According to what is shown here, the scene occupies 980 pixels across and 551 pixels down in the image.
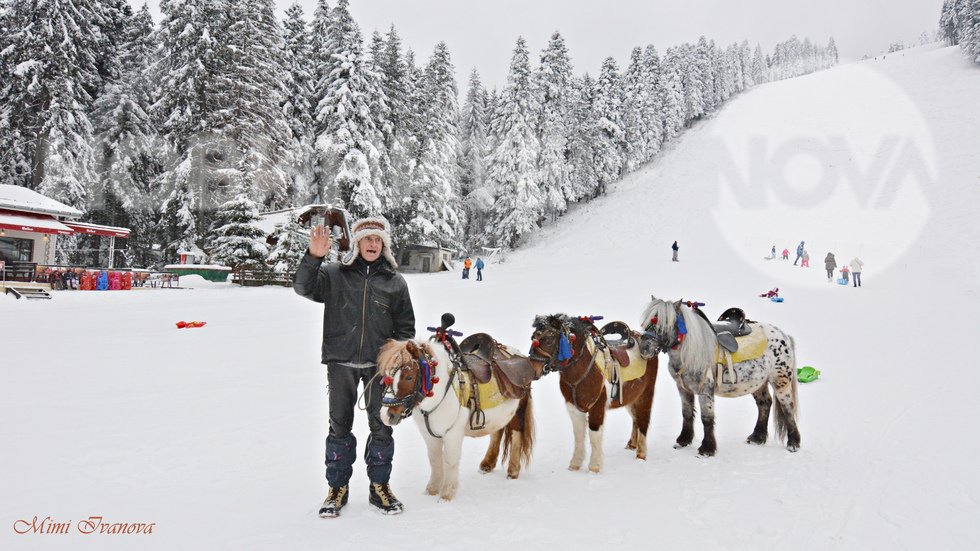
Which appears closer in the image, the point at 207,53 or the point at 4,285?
the point at 4,285

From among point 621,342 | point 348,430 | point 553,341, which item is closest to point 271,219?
point 621,342

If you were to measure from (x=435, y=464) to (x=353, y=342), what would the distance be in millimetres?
1277

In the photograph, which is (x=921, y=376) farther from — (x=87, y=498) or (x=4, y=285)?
(x=4, y=285)

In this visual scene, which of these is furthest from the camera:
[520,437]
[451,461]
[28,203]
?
[28,203]

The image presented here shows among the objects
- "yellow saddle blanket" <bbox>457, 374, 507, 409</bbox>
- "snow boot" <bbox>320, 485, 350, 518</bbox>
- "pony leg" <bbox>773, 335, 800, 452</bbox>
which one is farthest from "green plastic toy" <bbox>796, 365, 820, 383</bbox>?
"snow boot" <bbox>320, 485, 350, 518</bbox>

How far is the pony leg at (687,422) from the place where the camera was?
564 centimetres

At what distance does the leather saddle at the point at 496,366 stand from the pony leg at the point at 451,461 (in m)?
0.50

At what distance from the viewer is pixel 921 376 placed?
A: 9.20 meters

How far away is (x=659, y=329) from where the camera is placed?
521 centimetres

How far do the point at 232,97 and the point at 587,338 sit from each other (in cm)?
2711

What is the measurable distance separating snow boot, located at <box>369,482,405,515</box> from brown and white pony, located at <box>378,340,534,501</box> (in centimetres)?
43

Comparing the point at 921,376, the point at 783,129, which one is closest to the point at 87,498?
the point at 921,376

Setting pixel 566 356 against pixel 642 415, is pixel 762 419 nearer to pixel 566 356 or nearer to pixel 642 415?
pixel 642 415

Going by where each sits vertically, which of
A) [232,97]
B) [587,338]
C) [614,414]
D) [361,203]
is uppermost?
[232,97]
